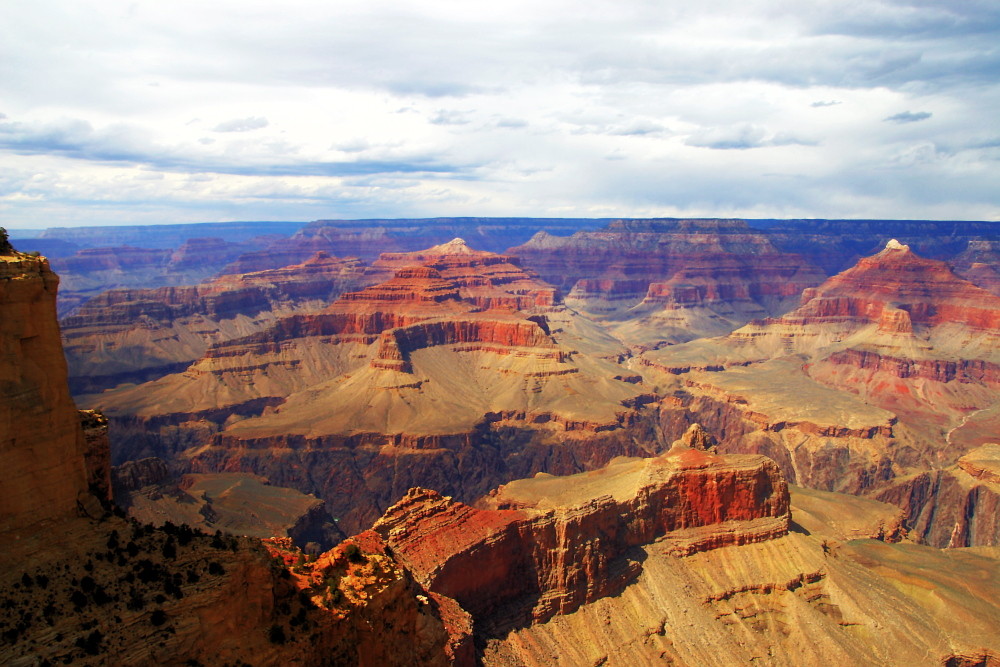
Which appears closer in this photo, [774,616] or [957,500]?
[774,616]

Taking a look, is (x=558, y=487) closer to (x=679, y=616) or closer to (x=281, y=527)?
(x=679, y=616)

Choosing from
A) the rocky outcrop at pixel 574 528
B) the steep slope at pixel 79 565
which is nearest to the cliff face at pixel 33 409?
the steep slope at pixel 79 565

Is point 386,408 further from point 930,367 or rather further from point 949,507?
point 930,367

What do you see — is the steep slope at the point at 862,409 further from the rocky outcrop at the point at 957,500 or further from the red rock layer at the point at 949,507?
the rocky outcrop at the point at 957,500

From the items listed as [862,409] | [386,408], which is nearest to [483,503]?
[386,408]

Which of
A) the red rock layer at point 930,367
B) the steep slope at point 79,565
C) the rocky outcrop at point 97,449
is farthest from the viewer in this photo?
the red rock layer at point 930,367

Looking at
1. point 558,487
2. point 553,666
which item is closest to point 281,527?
point 558,487
